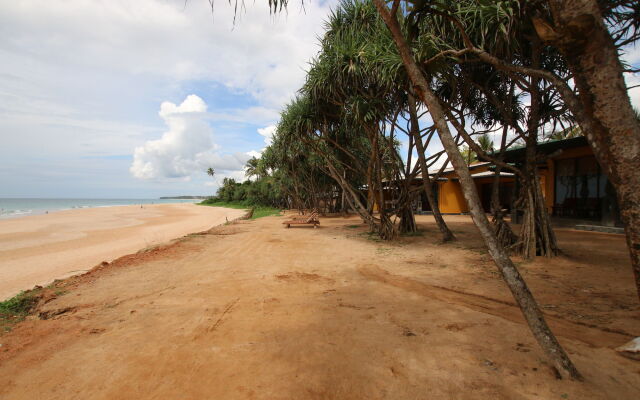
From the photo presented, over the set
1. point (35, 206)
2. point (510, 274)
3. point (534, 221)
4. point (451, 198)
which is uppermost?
point (451, 198)

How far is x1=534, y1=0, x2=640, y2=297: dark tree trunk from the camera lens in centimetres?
165

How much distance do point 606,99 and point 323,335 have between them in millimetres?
2836

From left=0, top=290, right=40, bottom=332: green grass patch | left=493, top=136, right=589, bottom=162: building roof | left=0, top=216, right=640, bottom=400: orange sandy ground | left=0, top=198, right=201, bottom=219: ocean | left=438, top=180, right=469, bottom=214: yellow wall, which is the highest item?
left=493, top=136, right=589, bottom=162: building roof

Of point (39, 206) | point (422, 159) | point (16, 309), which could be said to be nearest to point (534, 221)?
point (422, 159)

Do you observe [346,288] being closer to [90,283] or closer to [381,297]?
[381,297]

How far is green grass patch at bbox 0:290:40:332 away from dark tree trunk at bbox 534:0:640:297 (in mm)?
5705

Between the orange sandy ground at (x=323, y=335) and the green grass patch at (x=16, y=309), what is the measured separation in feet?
0.51

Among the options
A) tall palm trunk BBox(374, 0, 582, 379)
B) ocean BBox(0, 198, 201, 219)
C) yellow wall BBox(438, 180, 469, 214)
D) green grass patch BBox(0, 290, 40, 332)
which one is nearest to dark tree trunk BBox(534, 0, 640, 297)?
tall palm trunk BBox(374, 0, 582, 379)

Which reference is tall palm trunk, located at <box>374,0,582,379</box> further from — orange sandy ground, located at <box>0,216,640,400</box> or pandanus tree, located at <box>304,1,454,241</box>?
pandanus tree, located at <box>304,1,454,241</box>

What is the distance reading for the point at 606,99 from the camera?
1688mm

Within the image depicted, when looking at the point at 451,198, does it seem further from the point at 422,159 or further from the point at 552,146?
the point at 422,159

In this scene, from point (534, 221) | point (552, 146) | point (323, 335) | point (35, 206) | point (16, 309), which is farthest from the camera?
point (35, 206)

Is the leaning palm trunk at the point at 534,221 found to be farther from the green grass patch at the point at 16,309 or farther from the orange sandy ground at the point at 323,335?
the green grass patch at the point at 16,309

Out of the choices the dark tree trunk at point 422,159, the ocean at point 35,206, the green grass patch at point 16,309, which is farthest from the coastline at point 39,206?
the dark tree trunk at point 422,159
